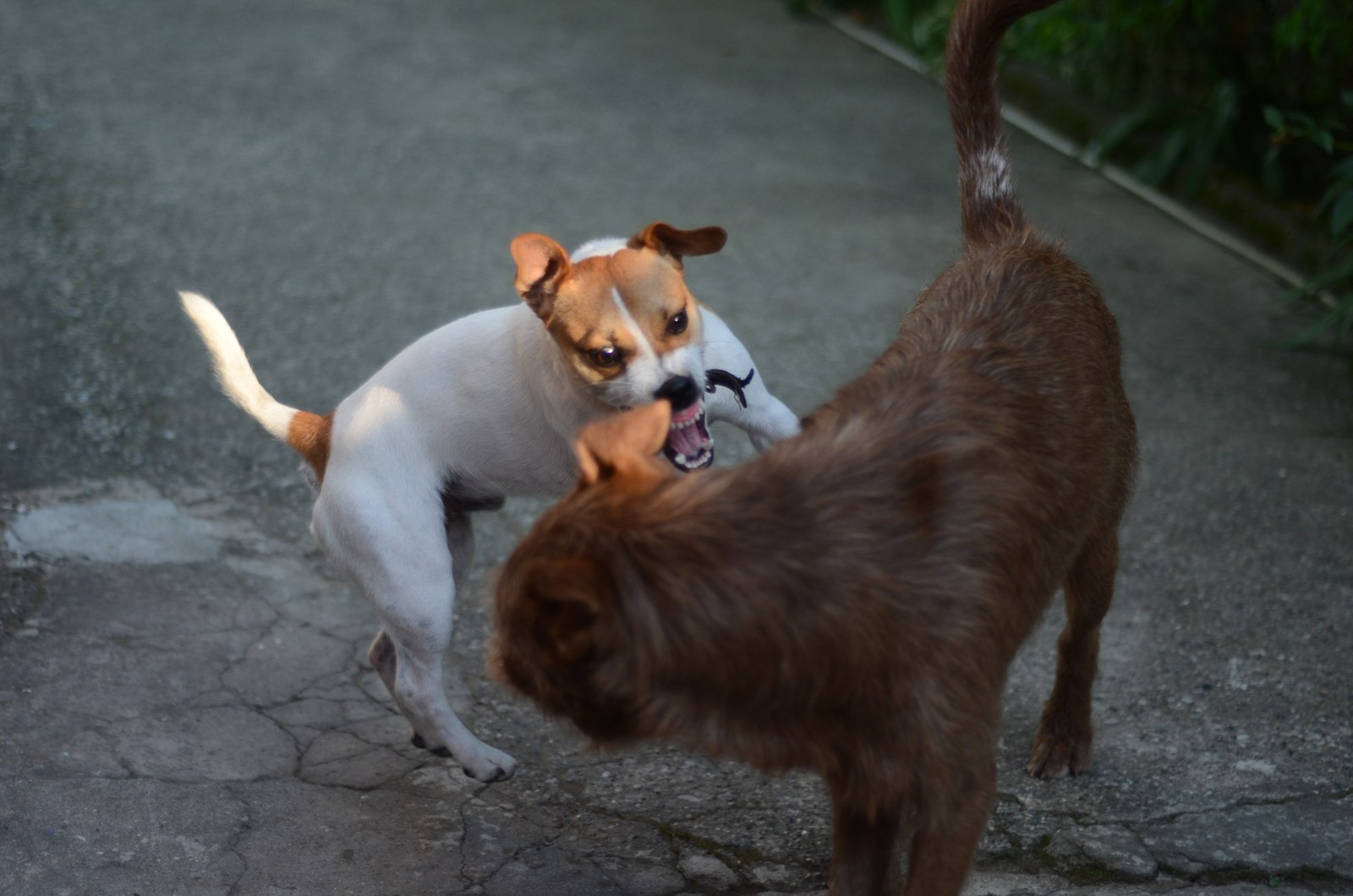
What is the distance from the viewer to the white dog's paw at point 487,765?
3121 millimetres

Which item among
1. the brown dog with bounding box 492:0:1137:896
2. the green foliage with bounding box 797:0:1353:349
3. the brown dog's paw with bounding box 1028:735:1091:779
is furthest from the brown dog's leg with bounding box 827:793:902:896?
the green foliage with bounding box 797:0:1353:349

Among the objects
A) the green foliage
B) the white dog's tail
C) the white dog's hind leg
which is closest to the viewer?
the white dog's hind leg

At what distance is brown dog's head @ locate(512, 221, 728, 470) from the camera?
3.02 m

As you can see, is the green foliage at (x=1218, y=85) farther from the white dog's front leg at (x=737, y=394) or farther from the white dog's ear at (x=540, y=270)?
the white dog's ear at (x=540, y=270)

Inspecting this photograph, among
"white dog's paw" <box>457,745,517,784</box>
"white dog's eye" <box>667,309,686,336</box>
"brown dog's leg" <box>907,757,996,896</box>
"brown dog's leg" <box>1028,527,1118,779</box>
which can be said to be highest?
"white dog's eye" <box>667,309,686,336</box>

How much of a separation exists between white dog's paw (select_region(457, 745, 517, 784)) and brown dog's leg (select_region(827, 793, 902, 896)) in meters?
0.85

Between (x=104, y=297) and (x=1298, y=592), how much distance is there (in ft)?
14.9

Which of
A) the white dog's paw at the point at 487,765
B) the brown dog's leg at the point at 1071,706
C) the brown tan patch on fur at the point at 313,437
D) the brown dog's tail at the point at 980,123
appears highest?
the brown dog's tail at the point at 980,123

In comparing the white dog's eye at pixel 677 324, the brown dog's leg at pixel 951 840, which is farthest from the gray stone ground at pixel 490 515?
the white dog's eye at pixel 677 324

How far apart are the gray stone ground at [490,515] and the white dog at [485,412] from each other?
15.5 inches

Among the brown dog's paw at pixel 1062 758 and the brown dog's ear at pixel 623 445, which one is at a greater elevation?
the brown dog's ear at pixel 623 445

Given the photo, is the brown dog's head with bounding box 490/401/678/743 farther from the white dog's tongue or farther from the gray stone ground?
the gray stone ground

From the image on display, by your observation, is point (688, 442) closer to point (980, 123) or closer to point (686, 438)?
point (686, 438)

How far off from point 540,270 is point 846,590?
131cm
